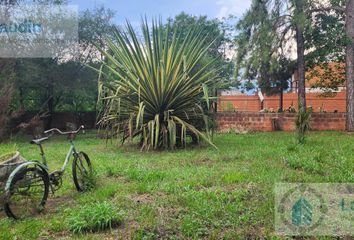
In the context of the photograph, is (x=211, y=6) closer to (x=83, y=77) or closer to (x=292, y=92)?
(x=83, y=77)

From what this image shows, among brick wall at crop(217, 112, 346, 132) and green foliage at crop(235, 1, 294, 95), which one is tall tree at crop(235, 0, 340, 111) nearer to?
green foliage at crop(235, 1, 294, 95)

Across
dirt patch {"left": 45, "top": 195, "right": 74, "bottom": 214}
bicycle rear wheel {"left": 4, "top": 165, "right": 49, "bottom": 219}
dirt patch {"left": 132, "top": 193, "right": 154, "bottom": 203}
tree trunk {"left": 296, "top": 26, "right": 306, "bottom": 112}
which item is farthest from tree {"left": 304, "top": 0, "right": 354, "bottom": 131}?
bicycle rear wheel {"left": 4, "top": 165, "right": 49, "bottom": 219}

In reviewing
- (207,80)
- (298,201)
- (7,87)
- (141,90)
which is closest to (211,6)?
(207,80)

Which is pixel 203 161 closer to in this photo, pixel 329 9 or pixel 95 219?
pixel 95 219

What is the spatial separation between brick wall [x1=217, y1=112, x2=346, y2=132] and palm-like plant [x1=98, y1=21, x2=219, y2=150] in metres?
4.91

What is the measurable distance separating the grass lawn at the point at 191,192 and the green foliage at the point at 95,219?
5cm

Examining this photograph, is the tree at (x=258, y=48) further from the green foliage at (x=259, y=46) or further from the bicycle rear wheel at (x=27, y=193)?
the bicycle rear wheel at (x=27, y=193)

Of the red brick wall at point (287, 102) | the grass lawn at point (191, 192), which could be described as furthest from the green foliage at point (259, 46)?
the grass lawn at point (191, 192)

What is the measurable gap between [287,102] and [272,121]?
16.6ft

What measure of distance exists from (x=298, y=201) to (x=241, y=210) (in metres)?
0.60

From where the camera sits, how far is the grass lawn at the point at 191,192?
2.74 metres

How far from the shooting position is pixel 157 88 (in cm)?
718

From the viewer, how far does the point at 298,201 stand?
3244 mm

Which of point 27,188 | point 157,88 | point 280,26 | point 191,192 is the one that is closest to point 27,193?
point 27,188
